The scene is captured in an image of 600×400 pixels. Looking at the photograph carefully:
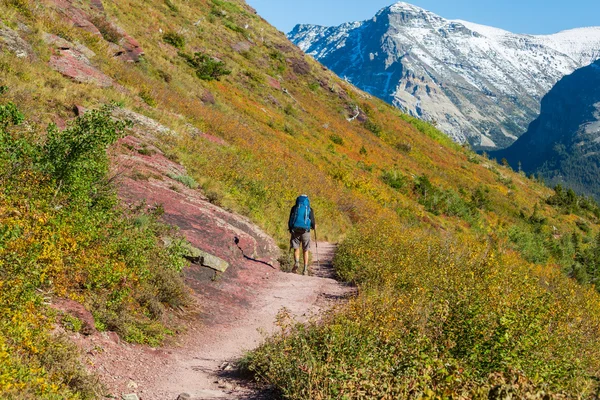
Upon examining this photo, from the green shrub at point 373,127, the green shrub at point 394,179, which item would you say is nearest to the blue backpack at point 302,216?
the green shrub at point 394,179

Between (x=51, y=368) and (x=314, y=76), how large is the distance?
43.3 m

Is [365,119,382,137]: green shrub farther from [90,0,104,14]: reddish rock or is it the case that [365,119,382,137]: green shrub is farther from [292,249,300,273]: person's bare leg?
[292,249,300,273]: person's bare leg

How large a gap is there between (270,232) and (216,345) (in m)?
6.92

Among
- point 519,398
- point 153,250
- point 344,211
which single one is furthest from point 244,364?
point 344,211

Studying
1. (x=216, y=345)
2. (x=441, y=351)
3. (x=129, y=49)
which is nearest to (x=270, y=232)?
(x=216, y=345)

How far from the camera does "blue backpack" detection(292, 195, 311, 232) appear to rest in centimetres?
1224

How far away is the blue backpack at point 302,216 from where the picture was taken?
12242 millimetres

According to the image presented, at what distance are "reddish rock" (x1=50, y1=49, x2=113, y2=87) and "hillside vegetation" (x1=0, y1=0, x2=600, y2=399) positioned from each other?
446 mm

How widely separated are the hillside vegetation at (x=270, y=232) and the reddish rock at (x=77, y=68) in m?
0.45

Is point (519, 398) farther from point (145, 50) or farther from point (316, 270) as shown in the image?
point (145, 50)

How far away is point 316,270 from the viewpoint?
521 inches

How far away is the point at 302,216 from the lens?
1234 centimetres

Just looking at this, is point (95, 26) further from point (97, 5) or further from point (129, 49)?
point (97, 5)

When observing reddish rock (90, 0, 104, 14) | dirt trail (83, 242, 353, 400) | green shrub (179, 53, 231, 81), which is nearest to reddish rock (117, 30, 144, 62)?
reddish rock (90, 0, 104, 14)
